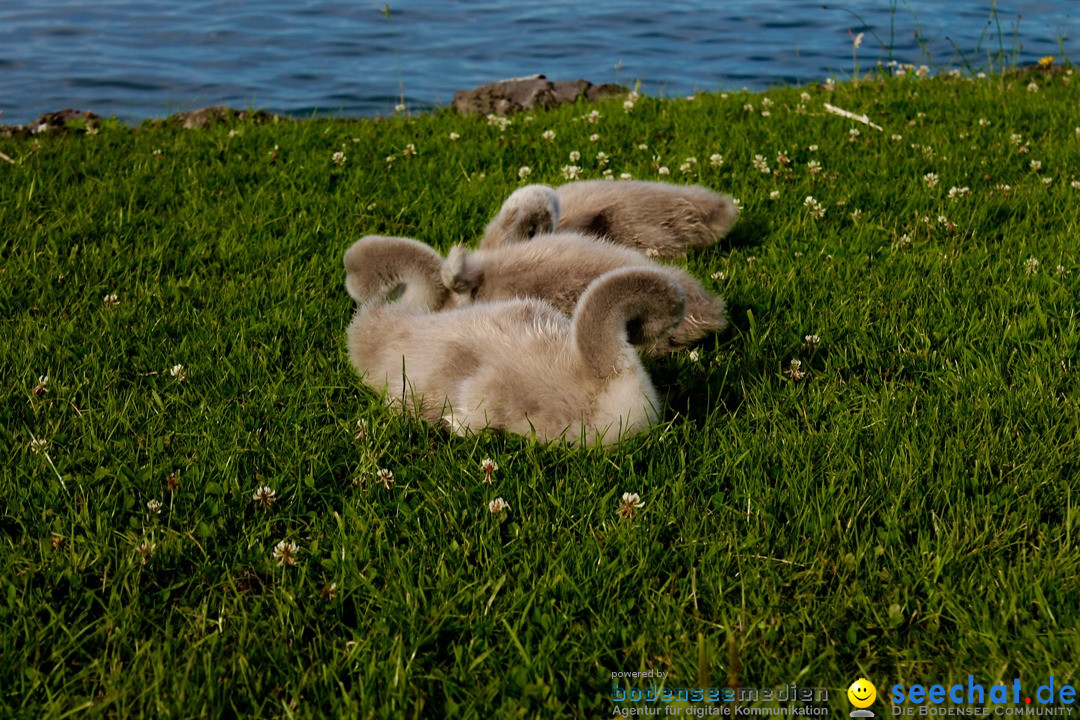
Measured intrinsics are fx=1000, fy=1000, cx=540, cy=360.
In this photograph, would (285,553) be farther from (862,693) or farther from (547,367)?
(862,693)

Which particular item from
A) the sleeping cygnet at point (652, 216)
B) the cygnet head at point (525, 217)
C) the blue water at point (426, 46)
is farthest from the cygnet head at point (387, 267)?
the blue water at point (426, 46)

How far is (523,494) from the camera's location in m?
3.58

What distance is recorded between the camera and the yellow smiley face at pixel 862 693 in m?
2.72

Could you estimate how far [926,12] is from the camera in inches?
801

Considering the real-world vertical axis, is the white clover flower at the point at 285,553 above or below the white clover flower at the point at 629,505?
below

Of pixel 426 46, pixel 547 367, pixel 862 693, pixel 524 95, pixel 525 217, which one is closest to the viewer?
pixel 862 693

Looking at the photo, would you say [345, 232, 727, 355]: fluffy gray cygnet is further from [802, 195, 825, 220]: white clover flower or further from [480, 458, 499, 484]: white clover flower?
[802, 195, 825, 220]: white clover flower

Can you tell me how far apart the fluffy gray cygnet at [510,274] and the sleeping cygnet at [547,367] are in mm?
553

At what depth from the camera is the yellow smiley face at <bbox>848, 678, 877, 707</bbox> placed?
2725 millimetres

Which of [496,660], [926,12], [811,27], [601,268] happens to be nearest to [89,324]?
[601,268]

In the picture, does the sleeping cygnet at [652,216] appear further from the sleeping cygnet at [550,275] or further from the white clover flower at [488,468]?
the white clover flower at [488,468]

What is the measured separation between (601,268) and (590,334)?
119 cm

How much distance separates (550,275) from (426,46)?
1421 cm

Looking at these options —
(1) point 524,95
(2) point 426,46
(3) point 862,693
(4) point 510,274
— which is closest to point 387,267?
(4) point 510,274
